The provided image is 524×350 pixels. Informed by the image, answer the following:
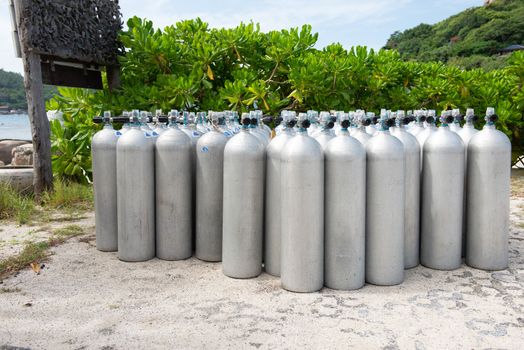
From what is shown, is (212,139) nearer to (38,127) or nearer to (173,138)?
(173,138)

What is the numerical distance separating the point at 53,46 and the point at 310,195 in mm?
4232

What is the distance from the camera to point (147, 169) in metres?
3.39

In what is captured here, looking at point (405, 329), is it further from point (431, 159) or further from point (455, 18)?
point (455, 18)

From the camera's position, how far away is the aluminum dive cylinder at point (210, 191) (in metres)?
3.31

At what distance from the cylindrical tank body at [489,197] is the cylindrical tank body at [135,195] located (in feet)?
7.12

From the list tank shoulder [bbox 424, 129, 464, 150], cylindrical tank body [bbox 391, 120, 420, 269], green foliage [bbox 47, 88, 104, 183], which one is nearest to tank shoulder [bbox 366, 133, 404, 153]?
cylindrical tank body [bbox 391, 120, 420, 269]

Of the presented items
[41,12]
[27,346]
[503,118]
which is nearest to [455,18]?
[503,118]

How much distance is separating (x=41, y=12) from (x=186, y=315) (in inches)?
173

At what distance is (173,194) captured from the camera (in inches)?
133

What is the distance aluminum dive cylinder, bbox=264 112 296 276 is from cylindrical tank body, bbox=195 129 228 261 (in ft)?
1.40

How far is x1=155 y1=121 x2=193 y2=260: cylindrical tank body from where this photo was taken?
3.36m

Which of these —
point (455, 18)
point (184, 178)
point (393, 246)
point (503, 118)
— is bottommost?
point (393, 246)

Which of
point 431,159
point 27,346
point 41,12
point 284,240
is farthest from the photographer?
point 41,12

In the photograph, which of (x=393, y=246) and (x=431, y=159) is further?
(x=431, y=159)
